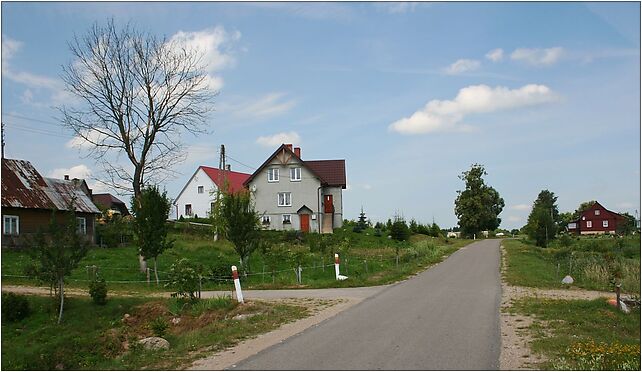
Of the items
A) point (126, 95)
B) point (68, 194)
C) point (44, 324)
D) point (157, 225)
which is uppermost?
point (126, 95)

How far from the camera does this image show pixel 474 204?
278 ft

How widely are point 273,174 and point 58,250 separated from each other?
37440 mm

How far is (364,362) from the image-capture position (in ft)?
28.8

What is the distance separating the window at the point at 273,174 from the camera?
55406 millimetres

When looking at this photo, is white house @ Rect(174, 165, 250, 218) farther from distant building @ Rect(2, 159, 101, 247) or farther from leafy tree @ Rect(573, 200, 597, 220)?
leafy tree @ Rect(573, 200, 597, 220)

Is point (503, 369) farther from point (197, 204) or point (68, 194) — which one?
point (197, 204)

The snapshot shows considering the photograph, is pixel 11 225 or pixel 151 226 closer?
pixel 151 226

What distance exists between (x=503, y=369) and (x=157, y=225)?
18.9 meters

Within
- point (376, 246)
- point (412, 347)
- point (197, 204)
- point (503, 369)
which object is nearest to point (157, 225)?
point (412, 347)

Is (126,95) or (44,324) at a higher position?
(126,95)

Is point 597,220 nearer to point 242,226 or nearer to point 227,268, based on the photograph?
point 242,226

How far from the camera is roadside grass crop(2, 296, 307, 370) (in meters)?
11.5

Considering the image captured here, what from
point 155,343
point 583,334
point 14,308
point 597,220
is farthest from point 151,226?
point 597,220

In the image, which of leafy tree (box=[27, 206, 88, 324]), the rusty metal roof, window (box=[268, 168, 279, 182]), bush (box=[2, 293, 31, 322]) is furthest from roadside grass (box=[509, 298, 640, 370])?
window (box=[268, 168, 279, 182])
